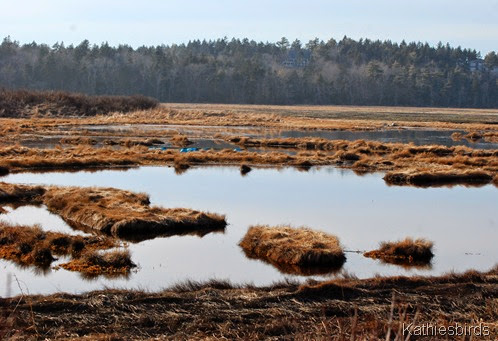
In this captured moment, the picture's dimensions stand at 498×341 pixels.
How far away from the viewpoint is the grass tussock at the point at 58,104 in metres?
94.5

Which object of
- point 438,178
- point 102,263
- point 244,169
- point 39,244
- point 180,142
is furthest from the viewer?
point 180,142

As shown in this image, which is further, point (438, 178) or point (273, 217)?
point (438, 178)

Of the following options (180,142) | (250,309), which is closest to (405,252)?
(250,309)

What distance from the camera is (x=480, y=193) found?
121ft

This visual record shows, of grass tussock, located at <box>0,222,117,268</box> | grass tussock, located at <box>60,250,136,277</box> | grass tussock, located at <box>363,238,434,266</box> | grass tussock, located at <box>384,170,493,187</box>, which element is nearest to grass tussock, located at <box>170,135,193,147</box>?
grass tussock, located at <box>384,170,493,187</box>

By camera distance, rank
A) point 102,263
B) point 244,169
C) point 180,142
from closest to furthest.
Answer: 1. point 102,263
2. point 244,169
3. point 180,142

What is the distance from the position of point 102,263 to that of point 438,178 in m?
25.8

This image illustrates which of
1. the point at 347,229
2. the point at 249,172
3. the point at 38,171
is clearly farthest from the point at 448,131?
the point at 347,229

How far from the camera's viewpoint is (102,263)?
65.7 ft

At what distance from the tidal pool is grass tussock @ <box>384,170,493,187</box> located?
1.05 m

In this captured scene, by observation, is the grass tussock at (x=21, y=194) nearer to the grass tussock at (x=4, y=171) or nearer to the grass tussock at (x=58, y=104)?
the grass tussock at (x=4, y=171)

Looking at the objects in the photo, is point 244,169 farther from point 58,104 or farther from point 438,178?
point 58,104

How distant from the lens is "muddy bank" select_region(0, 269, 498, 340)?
43.9 ft

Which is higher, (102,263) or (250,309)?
(250,309)
